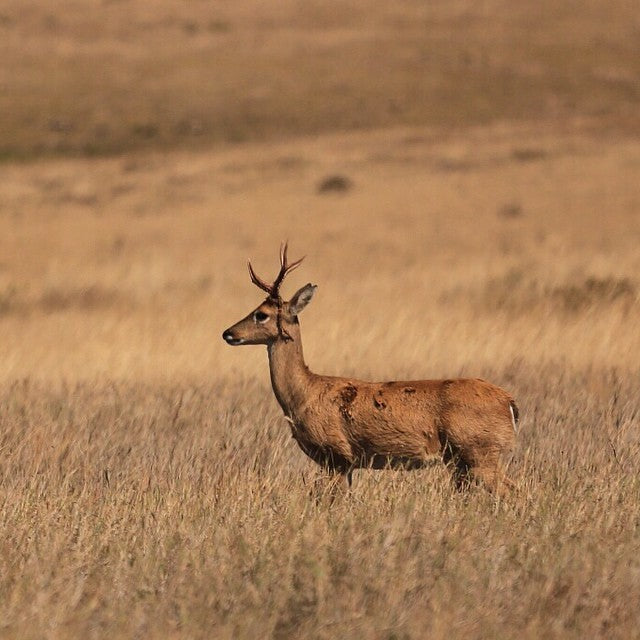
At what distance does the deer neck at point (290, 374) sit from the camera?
27.7 feet

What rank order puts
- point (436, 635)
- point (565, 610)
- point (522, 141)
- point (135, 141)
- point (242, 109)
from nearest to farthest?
point (436, 635)
point (565, 610)
point (522, 141)
point (135, 141)
point (242, 109)

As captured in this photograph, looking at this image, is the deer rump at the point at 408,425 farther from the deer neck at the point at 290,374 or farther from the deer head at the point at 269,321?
the deer head at the point at 269,321

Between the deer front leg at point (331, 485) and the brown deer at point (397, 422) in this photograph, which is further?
the brown deer at point (397, 422)

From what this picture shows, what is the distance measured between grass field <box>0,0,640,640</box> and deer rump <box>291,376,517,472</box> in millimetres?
161

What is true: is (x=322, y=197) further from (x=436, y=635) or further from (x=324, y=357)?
(x=436, y=635)

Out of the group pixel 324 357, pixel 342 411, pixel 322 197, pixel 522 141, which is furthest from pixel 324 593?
pixel 522 141

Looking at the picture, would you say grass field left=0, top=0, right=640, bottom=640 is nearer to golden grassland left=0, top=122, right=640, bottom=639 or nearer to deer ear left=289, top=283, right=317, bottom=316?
golden grassland left=0, top=122, right=640, bottom=639

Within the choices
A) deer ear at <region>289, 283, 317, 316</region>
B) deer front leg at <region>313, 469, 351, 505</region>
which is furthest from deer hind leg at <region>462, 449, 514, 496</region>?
deer ear at <region>289, 283, 317, 316</region>

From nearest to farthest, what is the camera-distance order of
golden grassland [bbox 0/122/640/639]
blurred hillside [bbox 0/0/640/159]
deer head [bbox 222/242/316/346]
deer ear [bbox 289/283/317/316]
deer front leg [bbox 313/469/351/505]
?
golden grassland [bbox 0/122/640/639] < deer front leg [bbox 313/469/351/505] < deer ear [bbox 289/283/317/316] < deer head [bbox 222/242/316/346] < blurred hillside [bbox 0/0/640/159]

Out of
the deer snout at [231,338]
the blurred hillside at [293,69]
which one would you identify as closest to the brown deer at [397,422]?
the deer snout at [231,338]

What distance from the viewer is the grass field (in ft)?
19.1

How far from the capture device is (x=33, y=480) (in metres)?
8.06

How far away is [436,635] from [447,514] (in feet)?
5.84

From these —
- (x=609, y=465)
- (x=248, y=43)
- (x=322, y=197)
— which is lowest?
(x=609, y=465)
